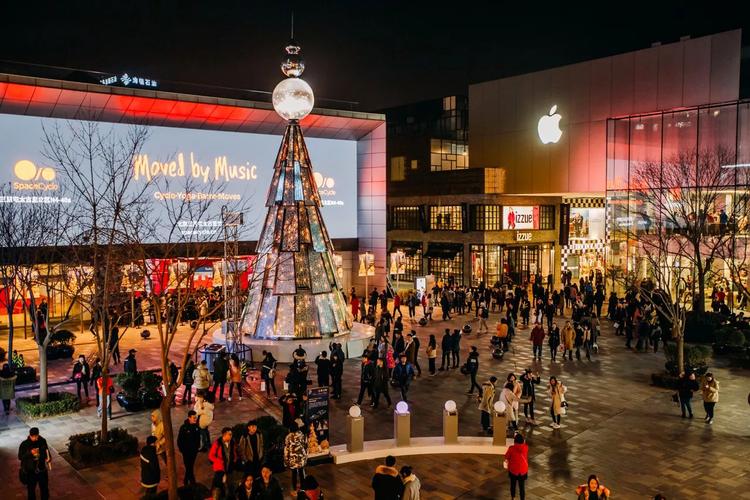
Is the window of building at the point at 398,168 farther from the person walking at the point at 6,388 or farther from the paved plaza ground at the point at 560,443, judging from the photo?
the person walking at the point at 6,388

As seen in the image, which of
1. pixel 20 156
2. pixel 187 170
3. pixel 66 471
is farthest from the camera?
pixel 187 170

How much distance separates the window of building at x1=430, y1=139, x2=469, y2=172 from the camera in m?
55.7

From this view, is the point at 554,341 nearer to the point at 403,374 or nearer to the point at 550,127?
the point at 403,374

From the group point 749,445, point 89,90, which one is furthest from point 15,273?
point 749,445

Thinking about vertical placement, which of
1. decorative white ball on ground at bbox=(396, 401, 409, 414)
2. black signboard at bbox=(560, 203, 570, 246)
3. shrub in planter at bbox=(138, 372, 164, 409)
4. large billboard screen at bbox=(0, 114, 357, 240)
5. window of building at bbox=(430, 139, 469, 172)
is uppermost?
window of building at bbox=(430, 139, 469, 172)

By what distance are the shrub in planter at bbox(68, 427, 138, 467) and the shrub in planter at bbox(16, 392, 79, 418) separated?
8.70ft

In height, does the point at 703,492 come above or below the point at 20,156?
below

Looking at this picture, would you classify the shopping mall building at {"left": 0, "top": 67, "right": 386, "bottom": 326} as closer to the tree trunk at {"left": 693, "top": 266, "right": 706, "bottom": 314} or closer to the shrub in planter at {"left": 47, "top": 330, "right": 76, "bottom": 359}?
the shrub in planter at {"left": 47, "top": 330, "right": 76, "bottom": 359}

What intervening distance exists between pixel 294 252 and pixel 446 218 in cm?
2284

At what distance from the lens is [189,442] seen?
10.8 m

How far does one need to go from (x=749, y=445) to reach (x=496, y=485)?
19.3 feet

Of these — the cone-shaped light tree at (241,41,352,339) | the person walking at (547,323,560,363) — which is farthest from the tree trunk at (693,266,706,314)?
the cone-shaped light tree at (241,41,352,339)

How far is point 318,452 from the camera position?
12328 millimetres

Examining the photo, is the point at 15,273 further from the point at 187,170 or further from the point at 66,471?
the point at 187,170
